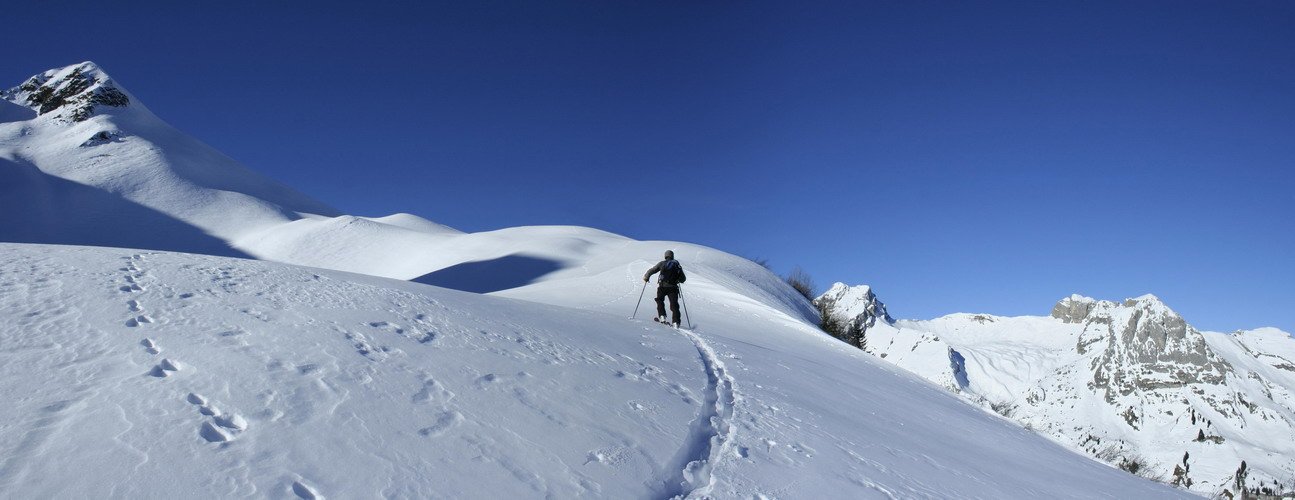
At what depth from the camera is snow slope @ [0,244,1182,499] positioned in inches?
105

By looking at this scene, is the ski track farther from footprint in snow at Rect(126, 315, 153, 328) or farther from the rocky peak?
the rocky peak

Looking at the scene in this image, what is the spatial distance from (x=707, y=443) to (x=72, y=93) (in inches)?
3099

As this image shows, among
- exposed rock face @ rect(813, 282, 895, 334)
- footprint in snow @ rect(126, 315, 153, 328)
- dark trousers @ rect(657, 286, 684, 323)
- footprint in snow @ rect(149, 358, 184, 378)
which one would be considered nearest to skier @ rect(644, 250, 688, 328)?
dark trousers @ rect(657, 286, 684, 323)

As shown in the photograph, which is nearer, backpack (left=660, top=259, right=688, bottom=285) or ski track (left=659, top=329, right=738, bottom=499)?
ski track (left=659, top=329, right=738, bottom=499)

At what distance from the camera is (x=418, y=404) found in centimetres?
362

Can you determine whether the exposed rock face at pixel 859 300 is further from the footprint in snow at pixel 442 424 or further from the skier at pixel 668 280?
the footprint in snow at pixel 442 424

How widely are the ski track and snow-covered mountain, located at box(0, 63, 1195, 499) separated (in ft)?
0.08

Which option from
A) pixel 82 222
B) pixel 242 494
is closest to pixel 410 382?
pixel 242 494

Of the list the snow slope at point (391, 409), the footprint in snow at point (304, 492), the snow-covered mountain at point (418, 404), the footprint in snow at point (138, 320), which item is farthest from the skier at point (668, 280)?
the footprint in snow at point (304, 492)

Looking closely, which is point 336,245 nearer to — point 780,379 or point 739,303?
point 739,303

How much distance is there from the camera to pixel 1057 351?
122 metres

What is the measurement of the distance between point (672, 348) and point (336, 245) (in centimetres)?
3320

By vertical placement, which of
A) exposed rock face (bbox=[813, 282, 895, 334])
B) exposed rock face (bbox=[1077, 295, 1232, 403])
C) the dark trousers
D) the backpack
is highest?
exposed rock face (bbox=[1077, 295, 1232, 403])

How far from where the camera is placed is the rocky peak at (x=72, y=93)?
181 feet
